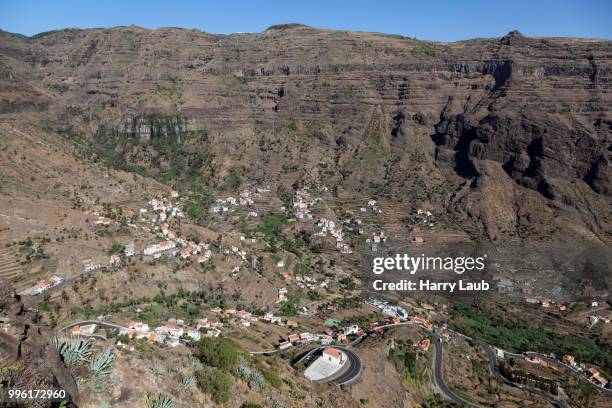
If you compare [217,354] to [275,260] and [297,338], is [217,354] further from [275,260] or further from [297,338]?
[275,260]

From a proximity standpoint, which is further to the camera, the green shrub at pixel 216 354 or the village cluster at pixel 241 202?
the village cluster at pixel 241 202

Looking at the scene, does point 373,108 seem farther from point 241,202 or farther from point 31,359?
point 31,359

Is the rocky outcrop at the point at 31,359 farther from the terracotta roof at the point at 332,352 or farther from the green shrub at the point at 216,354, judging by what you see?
the terracotta roof at the point at 332,352

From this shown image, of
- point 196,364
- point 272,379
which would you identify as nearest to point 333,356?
→ point 272,379

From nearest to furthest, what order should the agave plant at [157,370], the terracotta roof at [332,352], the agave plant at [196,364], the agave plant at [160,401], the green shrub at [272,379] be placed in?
the agave plant at [160,401], the agave plant at [157,370], the agave plant at [196,364], the green shrub at [272,379], the terracotta roof at [332,352]

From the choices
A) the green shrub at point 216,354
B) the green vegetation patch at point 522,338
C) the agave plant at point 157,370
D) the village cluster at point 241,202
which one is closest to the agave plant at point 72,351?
the agave plant at point 157,370

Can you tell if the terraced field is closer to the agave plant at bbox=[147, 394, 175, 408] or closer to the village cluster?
the agave plant at bbox=[147, 394, 175, 408]

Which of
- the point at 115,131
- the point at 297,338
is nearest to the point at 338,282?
the point at 297,338
